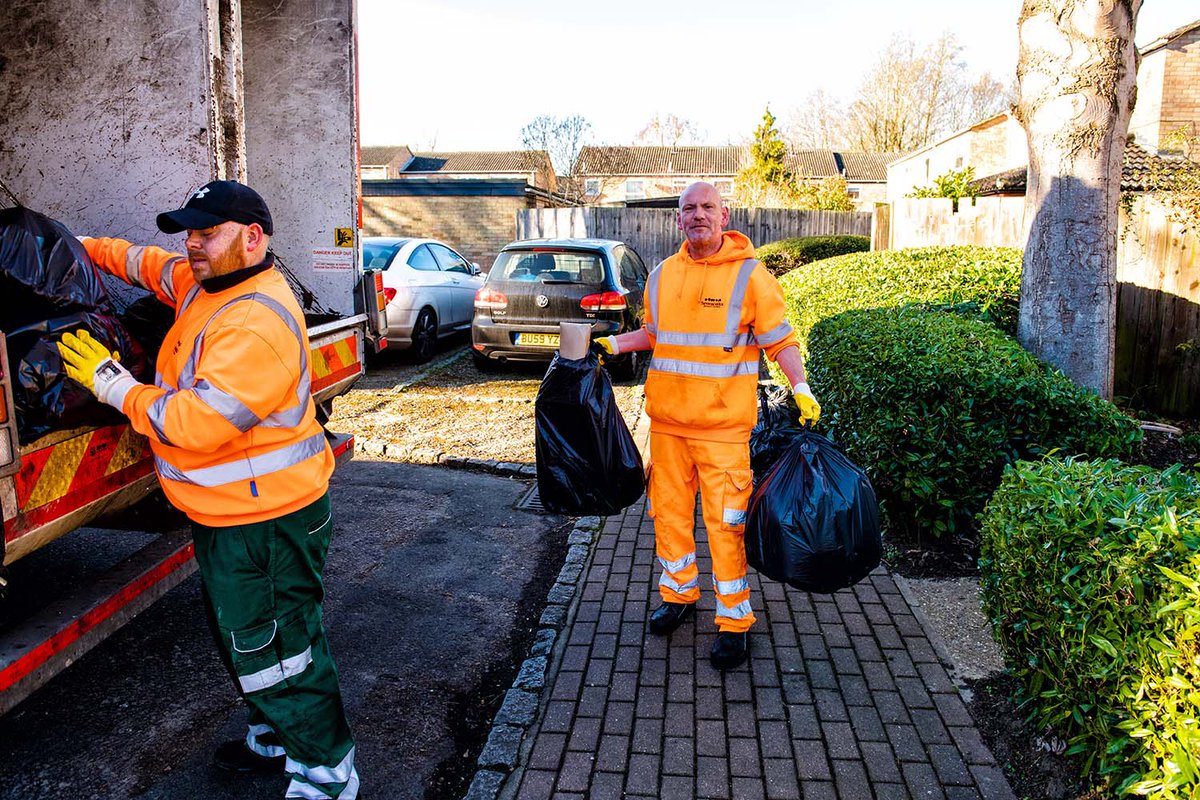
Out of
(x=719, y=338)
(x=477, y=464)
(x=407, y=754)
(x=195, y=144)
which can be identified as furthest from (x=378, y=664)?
(x=477, y=464)

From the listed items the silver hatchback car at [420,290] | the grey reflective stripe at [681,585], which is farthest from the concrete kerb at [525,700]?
the silver hatchback car at [420,290]

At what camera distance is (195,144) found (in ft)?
11.4

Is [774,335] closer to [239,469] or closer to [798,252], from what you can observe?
[239,469]

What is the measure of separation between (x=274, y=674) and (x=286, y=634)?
0.38 feet

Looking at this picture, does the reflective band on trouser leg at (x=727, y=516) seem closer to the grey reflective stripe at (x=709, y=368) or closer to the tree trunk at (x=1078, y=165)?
the grey reflective stripe at (x=709, y=368)

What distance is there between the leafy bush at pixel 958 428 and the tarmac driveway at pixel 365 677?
1861 mm

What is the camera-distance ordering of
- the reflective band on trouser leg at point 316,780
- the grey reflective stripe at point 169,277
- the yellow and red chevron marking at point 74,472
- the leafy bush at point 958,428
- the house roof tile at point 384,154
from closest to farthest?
the yellow and red chevron marking at point 74,472 → the reflective band on trouser leg at point 316,780 → the grey reflective stripe at point 169,277 → the leafy bush at point 958,428 → the house roof tile at point 384,154

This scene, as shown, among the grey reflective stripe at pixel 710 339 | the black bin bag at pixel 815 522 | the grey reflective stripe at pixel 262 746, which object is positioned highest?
the grey reflective stripe at pixel 710 339

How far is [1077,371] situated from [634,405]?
3915 millimetres

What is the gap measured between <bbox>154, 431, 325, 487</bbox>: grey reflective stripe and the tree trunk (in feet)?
16.7

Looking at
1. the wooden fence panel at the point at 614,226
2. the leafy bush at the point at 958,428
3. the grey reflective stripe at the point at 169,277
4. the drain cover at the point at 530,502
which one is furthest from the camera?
the wooden fence panel at the point at 614,226

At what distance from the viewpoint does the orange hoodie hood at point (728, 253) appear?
3482mm

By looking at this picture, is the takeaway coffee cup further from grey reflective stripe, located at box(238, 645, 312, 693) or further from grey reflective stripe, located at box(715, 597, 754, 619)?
grey reflective stripe, located at box(238, 645, 312, 693)

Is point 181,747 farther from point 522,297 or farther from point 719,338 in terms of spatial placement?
point 522,297
